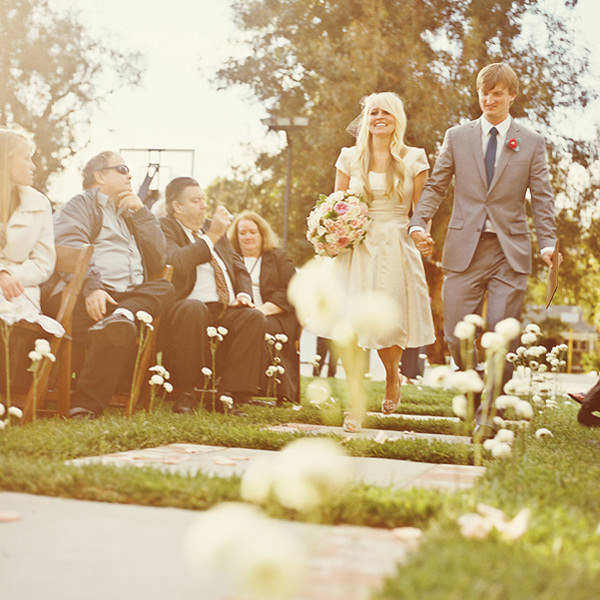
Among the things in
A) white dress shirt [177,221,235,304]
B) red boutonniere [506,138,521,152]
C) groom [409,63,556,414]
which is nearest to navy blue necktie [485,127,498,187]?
groom [409,63,556,414]

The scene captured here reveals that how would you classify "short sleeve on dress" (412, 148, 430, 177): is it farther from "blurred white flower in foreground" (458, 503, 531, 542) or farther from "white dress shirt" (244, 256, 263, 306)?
"blurred white flower in foreground" (458, 503, 531, 542)

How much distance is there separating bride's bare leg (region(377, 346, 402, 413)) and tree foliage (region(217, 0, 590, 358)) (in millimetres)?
14468

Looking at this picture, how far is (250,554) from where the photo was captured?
1.35 meters

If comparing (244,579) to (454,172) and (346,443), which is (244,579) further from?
(454,172)

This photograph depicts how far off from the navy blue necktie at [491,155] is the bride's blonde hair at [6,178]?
294cm

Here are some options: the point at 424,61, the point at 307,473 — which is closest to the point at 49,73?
the point at 424,61

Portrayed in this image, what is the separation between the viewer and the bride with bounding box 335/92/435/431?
656 cm

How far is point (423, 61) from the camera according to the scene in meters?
21.1

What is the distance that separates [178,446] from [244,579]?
352 cm

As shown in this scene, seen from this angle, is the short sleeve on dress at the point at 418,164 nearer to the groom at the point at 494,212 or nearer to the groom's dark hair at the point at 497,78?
the groom at the point at 494,212

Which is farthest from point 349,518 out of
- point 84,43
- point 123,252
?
point 84,43

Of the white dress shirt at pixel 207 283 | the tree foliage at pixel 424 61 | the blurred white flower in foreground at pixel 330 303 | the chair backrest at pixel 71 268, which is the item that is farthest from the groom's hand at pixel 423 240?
the tree foliage at pixel 424 61

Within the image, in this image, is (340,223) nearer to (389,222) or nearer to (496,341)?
(389,222)

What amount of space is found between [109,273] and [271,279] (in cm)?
244
